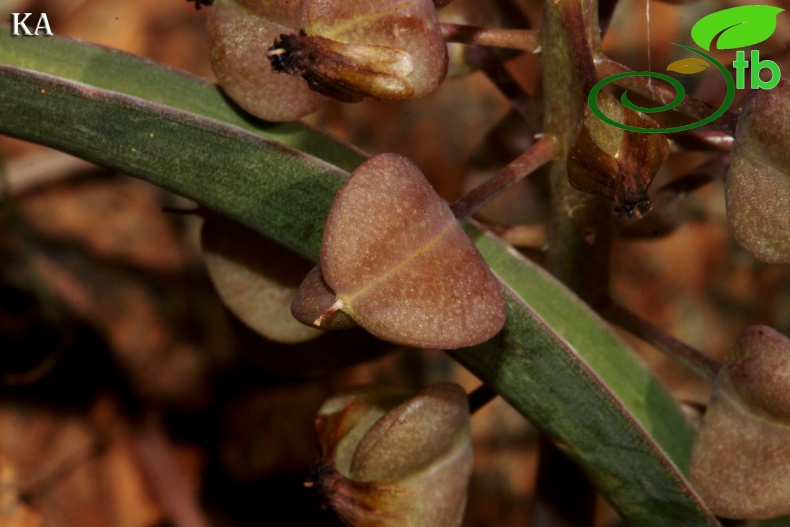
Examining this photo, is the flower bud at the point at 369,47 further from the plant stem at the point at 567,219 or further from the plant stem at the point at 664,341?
the plant stem at the point at 664,341

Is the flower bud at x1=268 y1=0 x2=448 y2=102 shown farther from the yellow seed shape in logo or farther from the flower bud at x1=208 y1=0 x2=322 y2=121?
the yellow seed shape in logo

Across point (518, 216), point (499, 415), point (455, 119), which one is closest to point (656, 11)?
point (455, 119)

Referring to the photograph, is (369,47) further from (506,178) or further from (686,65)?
(686,65)

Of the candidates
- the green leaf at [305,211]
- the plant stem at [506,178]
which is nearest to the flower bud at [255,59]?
the green leaf at [305,211]

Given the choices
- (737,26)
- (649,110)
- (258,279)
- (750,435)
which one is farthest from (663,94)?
(258,279)

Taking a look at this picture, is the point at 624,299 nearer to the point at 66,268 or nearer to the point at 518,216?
the point at 518,216

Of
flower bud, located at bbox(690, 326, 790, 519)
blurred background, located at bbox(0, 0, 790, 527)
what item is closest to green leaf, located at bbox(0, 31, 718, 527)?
flower bud, located at bbox(690, 326, 790, 519)
